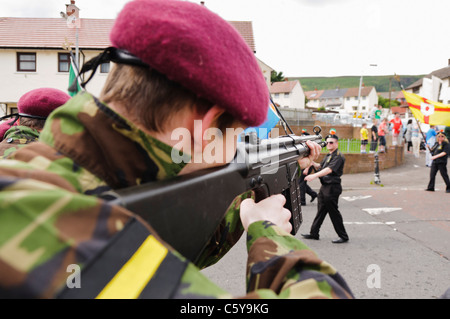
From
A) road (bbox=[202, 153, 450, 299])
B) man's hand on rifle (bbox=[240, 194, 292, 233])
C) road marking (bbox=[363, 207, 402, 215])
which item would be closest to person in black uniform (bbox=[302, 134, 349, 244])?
road (bbox=[202, 153, 450, 299])

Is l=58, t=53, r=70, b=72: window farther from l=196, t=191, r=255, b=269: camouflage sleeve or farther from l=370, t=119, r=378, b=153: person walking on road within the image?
l=196, t=191, r=255, b=269: camouflage sleeve

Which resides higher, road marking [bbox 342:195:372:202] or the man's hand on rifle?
the man's hand on rifle

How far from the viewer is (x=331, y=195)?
22.9 ft

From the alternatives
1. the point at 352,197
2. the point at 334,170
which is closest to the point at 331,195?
the point at 334,170

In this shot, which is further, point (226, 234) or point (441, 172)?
point (441, 172)

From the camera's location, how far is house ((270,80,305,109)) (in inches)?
3137

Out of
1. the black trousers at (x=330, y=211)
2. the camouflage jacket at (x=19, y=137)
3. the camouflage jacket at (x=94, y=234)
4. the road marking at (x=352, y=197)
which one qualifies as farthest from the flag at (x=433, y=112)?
the camouflage jacket at (x=94, y=234)

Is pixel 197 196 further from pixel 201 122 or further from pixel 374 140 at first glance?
pixel 374 140

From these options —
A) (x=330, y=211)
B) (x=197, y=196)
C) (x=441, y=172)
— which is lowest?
(x=330, y=211)

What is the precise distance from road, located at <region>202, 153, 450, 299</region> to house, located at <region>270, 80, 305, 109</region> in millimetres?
70247

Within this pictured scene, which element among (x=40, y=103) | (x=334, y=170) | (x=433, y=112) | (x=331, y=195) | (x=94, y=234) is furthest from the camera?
(x=433, y=112)

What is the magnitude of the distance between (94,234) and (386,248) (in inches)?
258

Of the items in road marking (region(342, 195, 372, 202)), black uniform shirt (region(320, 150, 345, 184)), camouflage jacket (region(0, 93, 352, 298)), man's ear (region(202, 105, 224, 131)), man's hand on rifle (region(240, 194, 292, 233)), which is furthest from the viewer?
road marking (region(342, 195, 372, 202))
